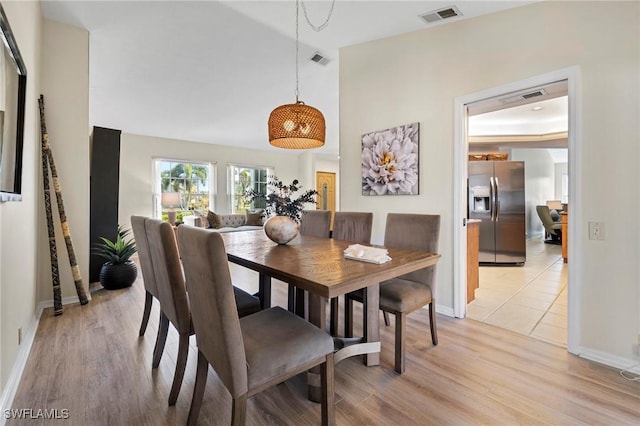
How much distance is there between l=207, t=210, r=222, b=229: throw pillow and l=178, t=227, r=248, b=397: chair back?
5496mm

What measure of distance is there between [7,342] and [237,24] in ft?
9.75

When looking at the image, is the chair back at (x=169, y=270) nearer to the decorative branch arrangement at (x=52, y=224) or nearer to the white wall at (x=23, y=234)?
the white wall at (x=23, y=234)

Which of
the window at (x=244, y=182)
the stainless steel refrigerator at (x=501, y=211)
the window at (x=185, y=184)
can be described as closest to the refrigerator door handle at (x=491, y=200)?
the stainless steel refrigerator at (x=501, y=211)

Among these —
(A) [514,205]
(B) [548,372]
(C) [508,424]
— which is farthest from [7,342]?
(A) [514,205]

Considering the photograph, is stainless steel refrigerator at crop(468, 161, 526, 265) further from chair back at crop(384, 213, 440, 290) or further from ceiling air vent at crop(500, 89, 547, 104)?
chair back at crop(384, 213, 440, 290)

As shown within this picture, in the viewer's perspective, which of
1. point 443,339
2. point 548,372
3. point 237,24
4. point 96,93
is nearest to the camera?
point 548,372

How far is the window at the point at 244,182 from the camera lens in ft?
24.6

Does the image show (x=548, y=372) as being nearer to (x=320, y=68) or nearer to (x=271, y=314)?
(x=271, y=314)

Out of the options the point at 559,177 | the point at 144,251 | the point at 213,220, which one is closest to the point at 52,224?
the point at 144,251

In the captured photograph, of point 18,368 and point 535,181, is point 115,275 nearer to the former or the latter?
point 18,368

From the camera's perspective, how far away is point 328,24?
9.55 ft

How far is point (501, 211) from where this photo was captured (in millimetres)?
4918

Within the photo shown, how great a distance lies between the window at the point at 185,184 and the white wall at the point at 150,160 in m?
0.13

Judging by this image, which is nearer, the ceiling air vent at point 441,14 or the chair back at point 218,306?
the chair back at point 218,306
